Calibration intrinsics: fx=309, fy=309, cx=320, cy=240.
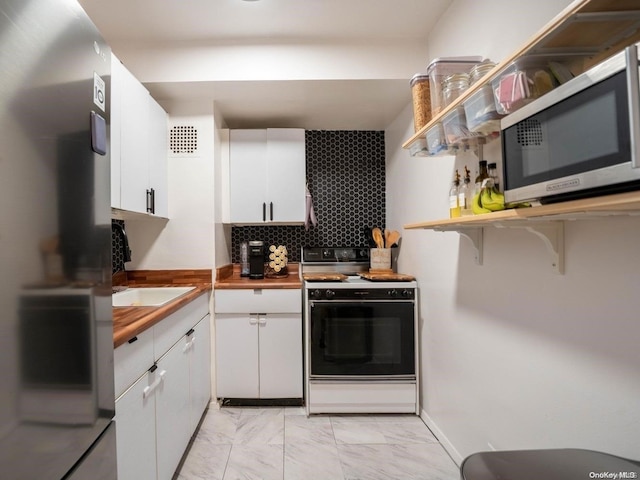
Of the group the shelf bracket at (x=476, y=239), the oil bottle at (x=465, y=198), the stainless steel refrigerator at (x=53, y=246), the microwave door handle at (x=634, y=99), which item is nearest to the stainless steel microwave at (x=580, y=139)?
the microwave door handle at (x=634, y=99)

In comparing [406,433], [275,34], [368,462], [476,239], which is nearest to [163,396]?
[368,462]

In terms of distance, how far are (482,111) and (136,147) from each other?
1825 mm

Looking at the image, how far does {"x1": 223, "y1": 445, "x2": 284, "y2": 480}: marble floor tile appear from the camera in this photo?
5.39 ft

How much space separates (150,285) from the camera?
2.26 meters

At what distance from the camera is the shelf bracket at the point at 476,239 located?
4.78ft

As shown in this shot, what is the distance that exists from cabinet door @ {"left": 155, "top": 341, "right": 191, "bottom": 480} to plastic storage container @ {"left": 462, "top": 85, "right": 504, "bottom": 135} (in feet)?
5.34

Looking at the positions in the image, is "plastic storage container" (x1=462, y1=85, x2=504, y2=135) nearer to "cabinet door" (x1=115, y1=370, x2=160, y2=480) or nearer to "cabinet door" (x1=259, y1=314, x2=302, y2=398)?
"cabinet door" (x1=115, y1=370, x2=160, y2=480)

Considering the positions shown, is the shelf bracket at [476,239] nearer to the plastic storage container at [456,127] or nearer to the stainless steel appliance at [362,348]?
the plastic storage container at [456,127]

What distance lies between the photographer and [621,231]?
823 mm

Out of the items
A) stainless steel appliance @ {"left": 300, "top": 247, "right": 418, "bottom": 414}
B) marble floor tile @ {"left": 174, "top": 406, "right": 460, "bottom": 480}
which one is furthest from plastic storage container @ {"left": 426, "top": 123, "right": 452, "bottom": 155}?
marble floor tile @ {"left": 174, "top": 406, "right": 460, "bottom": 480}

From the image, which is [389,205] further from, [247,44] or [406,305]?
[247,44]

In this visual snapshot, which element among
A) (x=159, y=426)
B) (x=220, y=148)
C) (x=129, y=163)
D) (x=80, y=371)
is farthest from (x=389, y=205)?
(x=80, y=371)

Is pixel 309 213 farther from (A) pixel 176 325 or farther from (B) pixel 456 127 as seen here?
(B) pixel 456 127

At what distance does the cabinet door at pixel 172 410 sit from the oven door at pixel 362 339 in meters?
0.85
